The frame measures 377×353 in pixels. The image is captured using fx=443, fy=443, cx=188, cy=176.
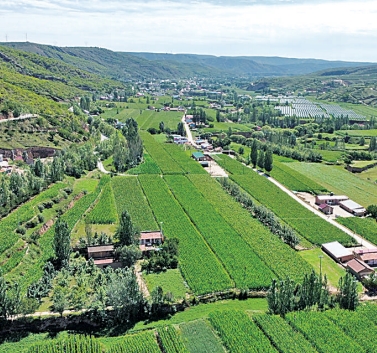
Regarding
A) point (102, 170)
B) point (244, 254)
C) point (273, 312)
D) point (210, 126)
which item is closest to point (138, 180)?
point (102, 170)

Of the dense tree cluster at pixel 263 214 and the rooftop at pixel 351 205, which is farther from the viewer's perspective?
the rooftop at pixel 351 205

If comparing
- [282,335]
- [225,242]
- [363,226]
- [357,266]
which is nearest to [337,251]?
[357,266]

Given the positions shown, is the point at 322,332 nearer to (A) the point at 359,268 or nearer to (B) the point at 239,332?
(B) the point at 239,332

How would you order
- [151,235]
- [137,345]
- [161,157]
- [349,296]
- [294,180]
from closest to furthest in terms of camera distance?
[137,345] → [349,296] → [151,235] → [294,180] → [161,157]

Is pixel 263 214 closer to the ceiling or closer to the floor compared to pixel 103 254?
closer to the ceiling

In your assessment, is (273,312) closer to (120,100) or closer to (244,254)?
(244,254)

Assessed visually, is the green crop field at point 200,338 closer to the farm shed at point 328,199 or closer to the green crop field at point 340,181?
the farm shed at point 328,199

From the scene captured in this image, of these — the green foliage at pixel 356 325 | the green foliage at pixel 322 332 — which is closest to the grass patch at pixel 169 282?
the green foliage at pixel 322 332
